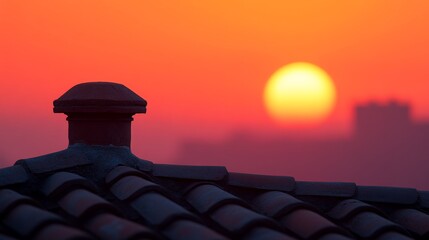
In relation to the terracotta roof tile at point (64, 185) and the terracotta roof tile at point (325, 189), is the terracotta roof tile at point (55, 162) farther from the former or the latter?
the terracotta roof tile at point (325, 189)

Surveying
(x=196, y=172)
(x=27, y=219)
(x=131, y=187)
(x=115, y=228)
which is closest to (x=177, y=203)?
(x=131, y=187)

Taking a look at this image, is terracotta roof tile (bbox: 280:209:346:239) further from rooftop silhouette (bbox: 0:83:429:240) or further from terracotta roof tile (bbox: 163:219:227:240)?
terracotta roof tile (bbox: 163:219:227:240)

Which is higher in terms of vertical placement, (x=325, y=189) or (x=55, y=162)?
(x=55, y=162)

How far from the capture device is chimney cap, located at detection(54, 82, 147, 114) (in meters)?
5.54

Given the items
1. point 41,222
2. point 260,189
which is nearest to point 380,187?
point 260,189

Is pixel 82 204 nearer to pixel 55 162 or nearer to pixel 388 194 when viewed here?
pixel 55 162

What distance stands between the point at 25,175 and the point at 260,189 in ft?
5.40

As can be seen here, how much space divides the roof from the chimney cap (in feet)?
0.96

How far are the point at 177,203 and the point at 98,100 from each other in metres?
1.17

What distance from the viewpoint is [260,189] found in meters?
5.26

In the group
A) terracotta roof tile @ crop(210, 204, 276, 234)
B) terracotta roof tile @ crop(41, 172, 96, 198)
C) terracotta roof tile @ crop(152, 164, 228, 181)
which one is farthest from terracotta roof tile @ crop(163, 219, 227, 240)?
terracotta roof tile @ crop(152, 164, 228, 181)

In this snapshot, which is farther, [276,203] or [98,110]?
[98,110]

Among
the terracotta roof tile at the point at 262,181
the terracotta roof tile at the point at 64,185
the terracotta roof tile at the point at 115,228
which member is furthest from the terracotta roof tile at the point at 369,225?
the terracotta roof tile at the point at 64,185

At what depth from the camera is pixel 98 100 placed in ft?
18.1
